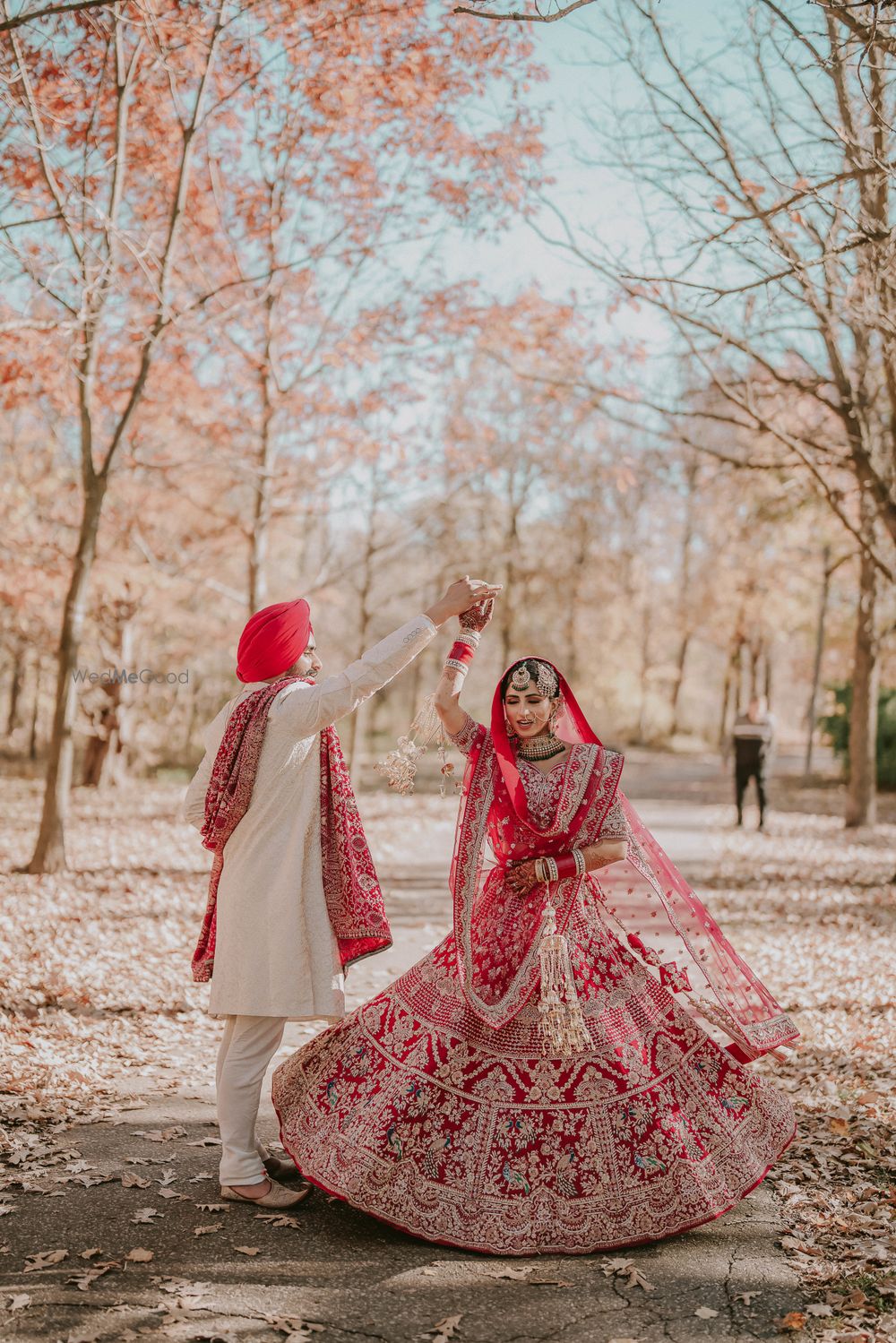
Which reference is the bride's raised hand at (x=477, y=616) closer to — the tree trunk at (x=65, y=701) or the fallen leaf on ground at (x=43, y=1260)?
the fallen leaf on ground at (x=43, y=1260)

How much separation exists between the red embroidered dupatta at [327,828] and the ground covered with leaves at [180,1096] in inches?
34.7

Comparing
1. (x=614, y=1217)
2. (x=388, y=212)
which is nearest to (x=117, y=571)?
(x=388, y=212)

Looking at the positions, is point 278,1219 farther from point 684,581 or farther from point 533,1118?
point 684,581

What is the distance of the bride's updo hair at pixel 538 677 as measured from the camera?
4.11 m

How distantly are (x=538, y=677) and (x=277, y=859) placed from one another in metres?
1.13

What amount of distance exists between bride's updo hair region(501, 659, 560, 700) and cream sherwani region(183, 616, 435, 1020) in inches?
13.7

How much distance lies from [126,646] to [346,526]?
17.7 feet

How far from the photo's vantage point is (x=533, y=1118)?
362 centimetres

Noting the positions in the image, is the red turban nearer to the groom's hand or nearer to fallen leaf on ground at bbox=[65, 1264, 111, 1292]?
the groom's hand

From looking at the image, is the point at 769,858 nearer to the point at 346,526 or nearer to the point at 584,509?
the point at 346,526

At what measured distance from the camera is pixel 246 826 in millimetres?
3945

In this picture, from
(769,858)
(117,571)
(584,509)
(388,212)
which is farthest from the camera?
(584,509)

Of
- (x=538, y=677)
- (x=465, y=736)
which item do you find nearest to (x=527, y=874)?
(x=465, y=736)

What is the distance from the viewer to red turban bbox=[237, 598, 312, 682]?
398 centimetres
